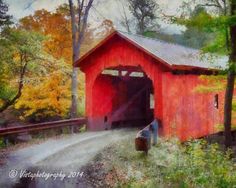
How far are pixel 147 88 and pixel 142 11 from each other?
1526cm

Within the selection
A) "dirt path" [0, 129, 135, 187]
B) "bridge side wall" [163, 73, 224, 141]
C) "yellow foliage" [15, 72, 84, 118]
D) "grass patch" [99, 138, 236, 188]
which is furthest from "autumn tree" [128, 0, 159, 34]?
"grass patch" [99, 138, 236, 188]

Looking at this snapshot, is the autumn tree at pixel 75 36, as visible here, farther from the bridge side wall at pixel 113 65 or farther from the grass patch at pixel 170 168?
the grass patch at pixel 170 168

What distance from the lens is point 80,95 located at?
67.8 feet

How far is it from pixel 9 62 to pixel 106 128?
565 cm

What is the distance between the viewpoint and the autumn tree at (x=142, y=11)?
33.2 meters

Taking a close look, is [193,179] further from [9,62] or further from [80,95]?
[80,95]

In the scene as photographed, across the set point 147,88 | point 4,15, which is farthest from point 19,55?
point 147,88

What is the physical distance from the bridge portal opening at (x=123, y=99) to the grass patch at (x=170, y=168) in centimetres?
584

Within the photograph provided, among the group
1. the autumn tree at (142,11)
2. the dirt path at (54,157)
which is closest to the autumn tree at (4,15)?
the dirt path at (54,157)

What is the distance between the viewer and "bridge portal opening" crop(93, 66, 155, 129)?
57.2 ft

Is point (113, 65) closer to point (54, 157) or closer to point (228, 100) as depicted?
point (228, 100)

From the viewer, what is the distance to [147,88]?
20078 mm

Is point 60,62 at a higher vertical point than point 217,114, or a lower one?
higher

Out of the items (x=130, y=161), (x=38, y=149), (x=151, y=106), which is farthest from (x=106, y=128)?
(x=130, y=161)
